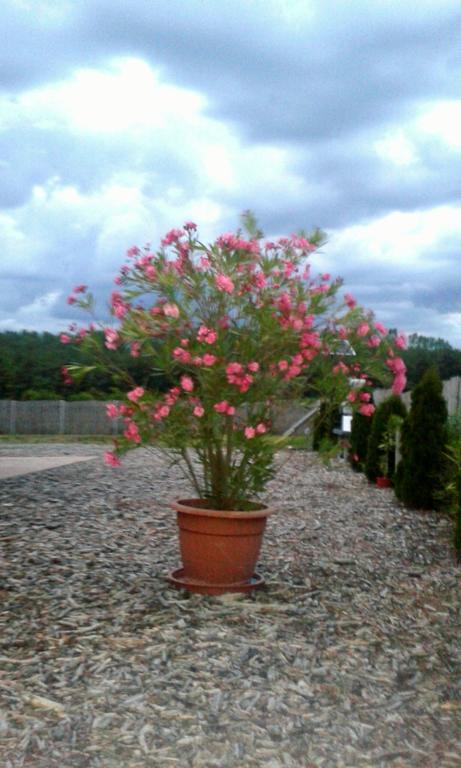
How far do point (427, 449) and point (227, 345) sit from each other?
4.30 metres

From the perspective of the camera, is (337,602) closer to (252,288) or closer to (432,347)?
(252,288)

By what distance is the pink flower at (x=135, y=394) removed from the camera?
4.20m

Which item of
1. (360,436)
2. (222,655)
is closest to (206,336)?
(222,655)

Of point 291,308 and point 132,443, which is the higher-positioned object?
point 291,308

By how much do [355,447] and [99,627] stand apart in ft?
26.4

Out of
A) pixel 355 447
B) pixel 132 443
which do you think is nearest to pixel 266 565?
pixel 132 443

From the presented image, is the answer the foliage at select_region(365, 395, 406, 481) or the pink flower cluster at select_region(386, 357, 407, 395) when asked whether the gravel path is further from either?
the foliage at select_region(365, 395, 406, 481)

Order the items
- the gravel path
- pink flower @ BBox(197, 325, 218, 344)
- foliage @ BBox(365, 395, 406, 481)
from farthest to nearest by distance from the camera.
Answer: foliage @ BBox(365, 395, 406, 481)
pink flower @ BBox(197, 325, 218, 344)
the gravel path

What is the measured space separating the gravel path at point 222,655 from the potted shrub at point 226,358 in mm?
372

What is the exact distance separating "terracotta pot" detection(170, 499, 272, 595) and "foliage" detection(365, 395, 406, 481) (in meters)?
5.68

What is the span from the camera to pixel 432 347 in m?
17.5

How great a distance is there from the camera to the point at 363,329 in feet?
14.5

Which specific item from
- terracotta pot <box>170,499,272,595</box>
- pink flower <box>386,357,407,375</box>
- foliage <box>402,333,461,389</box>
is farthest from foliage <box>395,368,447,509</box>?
foliage <box>402,333,461,389</box>

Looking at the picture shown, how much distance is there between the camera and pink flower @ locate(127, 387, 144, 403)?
420 centimetres
